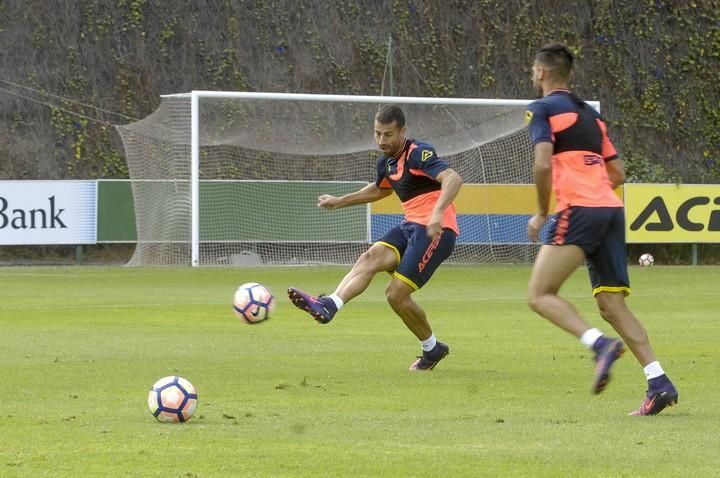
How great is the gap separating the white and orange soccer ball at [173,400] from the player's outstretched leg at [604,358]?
2249mm

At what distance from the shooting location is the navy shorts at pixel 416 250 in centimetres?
1105

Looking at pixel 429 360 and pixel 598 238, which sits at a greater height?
pixel 598 238

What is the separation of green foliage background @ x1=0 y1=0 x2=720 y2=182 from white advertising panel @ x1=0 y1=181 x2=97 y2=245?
4520 millimetres

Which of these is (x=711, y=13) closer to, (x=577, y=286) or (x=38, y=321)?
(x=577, y=286)

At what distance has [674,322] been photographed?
53.0 ft

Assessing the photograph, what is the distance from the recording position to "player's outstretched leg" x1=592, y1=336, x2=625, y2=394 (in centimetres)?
762

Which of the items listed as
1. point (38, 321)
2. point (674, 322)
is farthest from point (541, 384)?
point (38, 321)

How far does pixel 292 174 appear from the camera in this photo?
96.7ft

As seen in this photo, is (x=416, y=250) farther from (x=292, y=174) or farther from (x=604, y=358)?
(x=292, y=174)

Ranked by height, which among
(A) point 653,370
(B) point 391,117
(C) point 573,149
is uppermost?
(B) point 391,117

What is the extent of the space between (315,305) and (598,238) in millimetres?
2665

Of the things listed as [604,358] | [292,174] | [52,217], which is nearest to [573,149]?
[604,358]

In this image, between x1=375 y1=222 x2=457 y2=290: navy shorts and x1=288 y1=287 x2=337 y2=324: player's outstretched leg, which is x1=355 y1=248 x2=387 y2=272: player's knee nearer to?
x1=375 y1=222 x2=457 y2=290: navy shorts

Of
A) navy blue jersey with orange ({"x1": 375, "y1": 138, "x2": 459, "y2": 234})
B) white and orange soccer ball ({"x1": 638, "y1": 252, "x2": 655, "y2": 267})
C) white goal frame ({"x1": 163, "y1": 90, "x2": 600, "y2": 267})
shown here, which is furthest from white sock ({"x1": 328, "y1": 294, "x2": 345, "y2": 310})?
white and orange soccer ball ({"x1": 638, "y1": 252, "x2": 655, "y2": 267})
